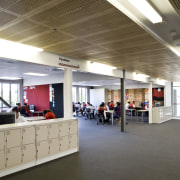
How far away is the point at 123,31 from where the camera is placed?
340 cm

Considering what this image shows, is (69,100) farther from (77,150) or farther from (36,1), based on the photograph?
(36,1)

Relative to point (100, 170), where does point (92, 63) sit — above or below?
above

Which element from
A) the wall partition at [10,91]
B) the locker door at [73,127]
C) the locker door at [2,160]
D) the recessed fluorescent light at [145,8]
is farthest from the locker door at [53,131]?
the wall partition at [10,91]

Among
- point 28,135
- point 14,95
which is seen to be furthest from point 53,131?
point 14,95

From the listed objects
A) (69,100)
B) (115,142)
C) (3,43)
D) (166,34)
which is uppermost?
(166,34)

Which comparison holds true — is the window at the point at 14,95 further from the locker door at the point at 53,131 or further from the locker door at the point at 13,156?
the locker door at the point at 13,156

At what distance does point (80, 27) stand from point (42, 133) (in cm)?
284

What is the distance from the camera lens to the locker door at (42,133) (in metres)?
4.55

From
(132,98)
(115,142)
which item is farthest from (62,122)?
(132,98)

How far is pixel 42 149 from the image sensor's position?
4613mm

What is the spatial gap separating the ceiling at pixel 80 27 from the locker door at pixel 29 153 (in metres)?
2.42

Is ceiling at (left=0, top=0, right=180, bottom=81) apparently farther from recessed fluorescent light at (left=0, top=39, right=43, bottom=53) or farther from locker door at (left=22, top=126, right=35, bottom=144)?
locker door at (left=22, top=126, right=35, bottom=144)

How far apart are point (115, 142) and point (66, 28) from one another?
474cm

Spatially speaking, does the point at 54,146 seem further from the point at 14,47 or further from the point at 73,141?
the point at 14,47
